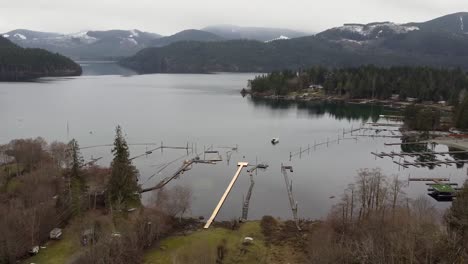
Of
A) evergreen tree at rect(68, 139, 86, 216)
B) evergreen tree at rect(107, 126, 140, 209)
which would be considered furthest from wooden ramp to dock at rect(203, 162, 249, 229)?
evergreen tree at rect(68, 139, 86, 216)

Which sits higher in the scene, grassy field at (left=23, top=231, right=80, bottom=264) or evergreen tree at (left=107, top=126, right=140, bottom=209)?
evergreen tree at (left=107, top=126, right=140, bottom=209)

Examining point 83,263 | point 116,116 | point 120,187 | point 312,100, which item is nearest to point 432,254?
point 83,263

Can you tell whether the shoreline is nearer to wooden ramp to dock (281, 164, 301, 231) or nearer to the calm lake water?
the calm lake water

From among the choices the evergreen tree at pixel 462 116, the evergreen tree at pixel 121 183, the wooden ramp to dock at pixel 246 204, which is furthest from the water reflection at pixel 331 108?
the evergreen tree at pixel 121 183

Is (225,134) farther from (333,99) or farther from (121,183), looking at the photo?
(333,99)

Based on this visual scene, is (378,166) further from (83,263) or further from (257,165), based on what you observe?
(83,263)
